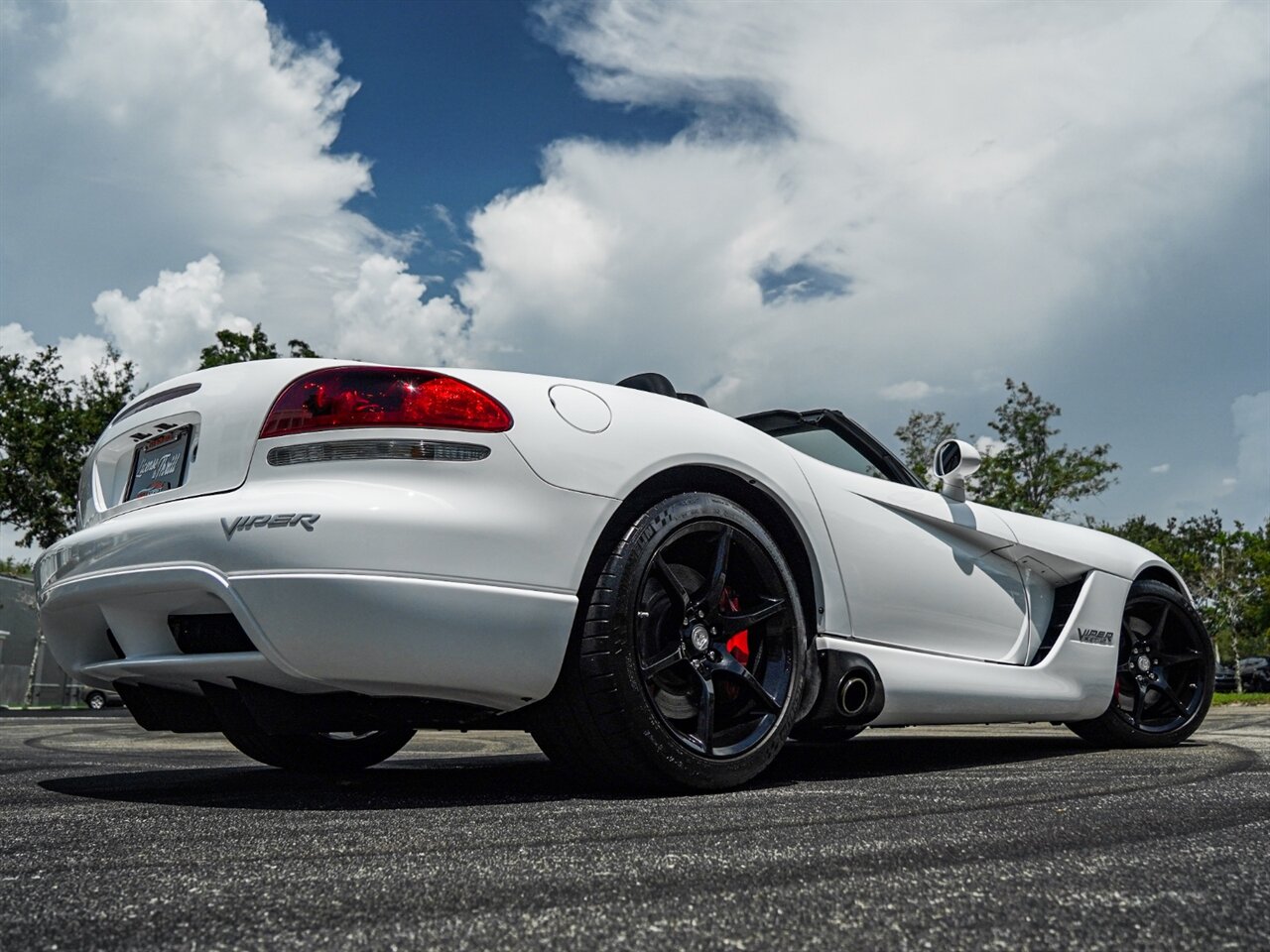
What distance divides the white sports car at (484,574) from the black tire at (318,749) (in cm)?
2

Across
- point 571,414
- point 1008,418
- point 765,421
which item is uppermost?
point 1008,418

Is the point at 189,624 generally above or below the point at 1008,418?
below

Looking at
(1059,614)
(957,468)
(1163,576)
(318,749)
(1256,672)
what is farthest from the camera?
(1256,672)

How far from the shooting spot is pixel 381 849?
189cm

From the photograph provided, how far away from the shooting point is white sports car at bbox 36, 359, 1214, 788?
8.05 feet

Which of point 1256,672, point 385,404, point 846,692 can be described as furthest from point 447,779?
point 1256,672

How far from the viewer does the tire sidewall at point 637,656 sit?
2646mm

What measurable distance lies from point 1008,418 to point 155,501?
39.5 meters

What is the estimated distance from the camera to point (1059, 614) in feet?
14.6

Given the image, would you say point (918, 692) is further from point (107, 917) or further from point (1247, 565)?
point (1247, 565)

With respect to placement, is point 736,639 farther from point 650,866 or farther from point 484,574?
point 650,866

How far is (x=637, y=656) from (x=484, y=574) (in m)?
0.47

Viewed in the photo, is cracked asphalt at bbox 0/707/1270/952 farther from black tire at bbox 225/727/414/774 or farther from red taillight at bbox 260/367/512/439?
red taillight at bbox 260/367/512/439

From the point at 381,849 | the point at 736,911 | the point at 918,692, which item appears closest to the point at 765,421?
the point at 918,692
